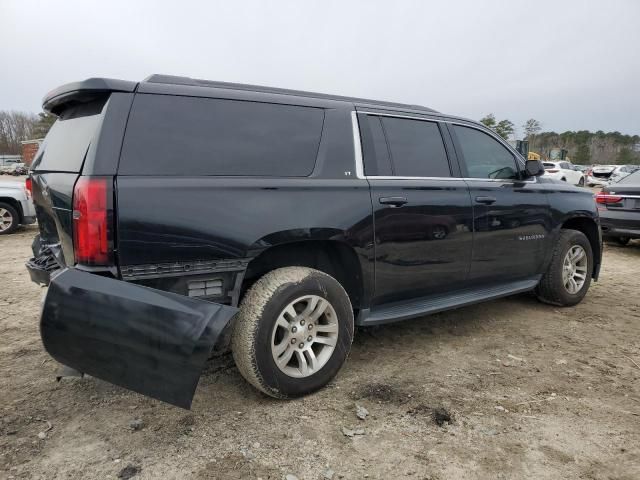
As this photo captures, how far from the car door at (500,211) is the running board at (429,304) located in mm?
94

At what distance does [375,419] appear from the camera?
103 inches

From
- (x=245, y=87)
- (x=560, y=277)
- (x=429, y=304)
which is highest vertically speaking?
(x=245, y=87)

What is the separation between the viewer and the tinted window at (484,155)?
389 centimetres

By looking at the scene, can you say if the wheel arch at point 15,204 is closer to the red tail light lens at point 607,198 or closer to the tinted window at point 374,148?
the tinted window at point 374,148

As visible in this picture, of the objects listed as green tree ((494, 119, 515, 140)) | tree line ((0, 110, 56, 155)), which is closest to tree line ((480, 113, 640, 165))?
green tree ((494, 119, 515, 140))

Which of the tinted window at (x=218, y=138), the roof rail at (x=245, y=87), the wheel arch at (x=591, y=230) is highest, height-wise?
the roof rail at (x=245, y=87)

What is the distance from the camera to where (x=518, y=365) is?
3.37 meters

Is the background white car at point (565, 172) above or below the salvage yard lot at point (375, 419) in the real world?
above

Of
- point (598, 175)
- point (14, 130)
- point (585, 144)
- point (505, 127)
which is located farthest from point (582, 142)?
point (14, 130)

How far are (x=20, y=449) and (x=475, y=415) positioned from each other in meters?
2.41

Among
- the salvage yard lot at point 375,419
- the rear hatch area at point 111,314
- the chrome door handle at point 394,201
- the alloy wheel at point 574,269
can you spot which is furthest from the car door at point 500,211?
the rear hatch area at point 111,314

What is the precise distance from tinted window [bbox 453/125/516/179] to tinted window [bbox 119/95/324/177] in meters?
1.50

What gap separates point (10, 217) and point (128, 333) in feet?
28.9

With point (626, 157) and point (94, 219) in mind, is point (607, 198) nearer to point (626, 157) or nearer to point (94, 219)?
point (94, 219)
